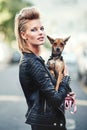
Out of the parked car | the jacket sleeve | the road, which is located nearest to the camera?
the jacket sleeve

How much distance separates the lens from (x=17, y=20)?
10.3ft

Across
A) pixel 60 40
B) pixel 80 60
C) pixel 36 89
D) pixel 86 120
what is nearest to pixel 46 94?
pixel 36 89

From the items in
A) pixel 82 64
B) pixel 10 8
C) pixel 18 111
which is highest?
pixel 10 8

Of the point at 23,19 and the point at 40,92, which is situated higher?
the point at 23,19

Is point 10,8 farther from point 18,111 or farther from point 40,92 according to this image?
point 40,92

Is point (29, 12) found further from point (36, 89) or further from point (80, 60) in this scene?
point (80, 60)

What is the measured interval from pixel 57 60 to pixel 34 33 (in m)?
0.20

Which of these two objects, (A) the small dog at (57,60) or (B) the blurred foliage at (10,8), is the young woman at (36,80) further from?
(B) the blurred foliage at (10,8)

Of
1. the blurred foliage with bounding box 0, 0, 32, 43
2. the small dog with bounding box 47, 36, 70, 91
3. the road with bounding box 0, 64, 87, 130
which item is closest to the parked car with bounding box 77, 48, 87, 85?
the road with bounding box 0, 64, 87, 130

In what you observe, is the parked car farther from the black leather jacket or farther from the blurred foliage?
the black leather jacket

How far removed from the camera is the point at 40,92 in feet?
10.3

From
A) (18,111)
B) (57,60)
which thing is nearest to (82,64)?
(18,111)

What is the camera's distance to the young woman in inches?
122

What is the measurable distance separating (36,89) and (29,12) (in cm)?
42
